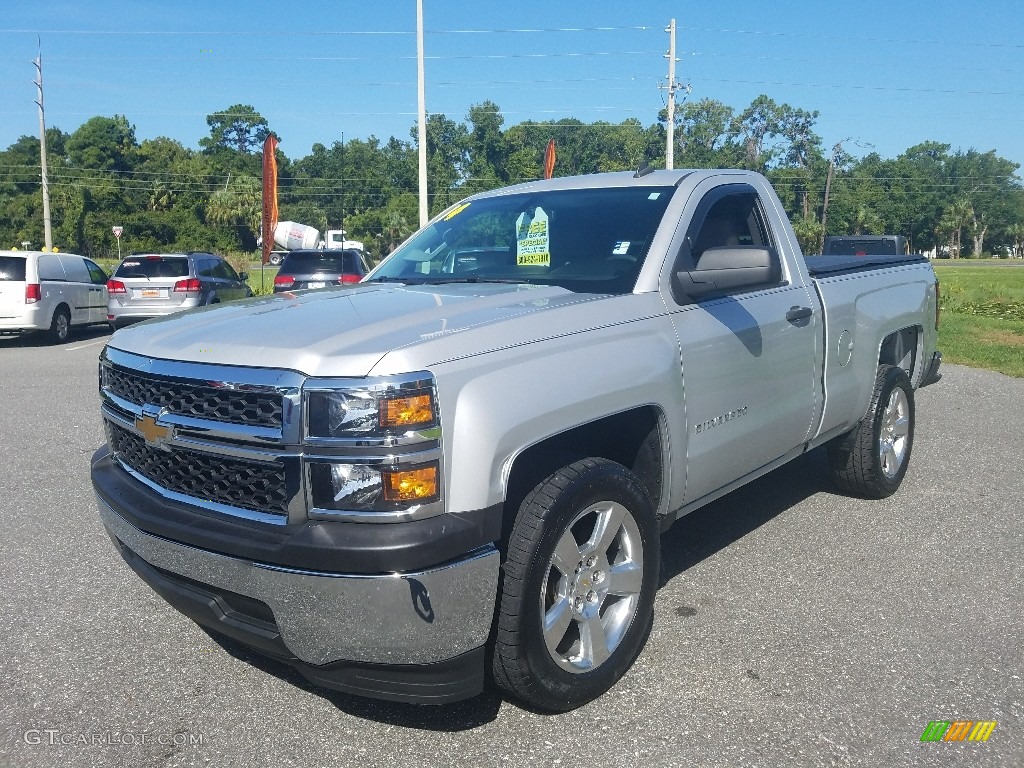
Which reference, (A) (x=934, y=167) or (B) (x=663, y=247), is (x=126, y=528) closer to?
(B) (x=663, y=247)

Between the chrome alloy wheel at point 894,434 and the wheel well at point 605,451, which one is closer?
the wheel well at point 605,451

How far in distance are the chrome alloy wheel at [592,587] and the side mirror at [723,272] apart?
39.9 inches

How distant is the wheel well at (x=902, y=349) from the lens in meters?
5.65

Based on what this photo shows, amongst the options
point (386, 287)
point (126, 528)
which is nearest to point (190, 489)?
point (126, 528)

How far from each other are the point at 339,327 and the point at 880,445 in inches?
150

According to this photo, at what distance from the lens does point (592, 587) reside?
3111 mm

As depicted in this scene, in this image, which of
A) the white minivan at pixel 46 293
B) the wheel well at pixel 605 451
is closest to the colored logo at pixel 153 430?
the wheel well at pixel 605 451

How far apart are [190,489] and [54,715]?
3.30 feet

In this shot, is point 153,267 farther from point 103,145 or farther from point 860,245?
point 103,145

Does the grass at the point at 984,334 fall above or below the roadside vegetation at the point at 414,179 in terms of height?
below

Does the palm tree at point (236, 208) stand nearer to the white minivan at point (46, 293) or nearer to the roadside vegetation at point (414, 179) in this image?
the roadside vegetation at point (414, 179)

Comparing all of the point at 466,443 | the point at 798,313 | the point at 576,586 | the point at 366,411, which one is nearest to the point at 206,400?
the point at 366,411

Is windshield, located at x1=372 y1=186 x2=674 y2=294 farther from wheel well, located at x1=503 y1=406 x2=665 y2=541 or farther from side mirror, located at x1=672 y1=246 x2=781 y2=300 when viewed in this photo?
wheel well, located at x1=503 y1=406 x2=665 y2=541

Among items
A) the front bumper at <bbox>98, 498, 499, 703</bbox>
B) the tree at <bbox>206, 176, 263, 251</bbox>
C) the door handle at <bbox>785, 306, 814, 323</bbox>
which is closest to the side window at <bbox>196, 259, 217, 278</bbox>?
the door handle at <bbox>785, 306, 814, 323</bbox>
